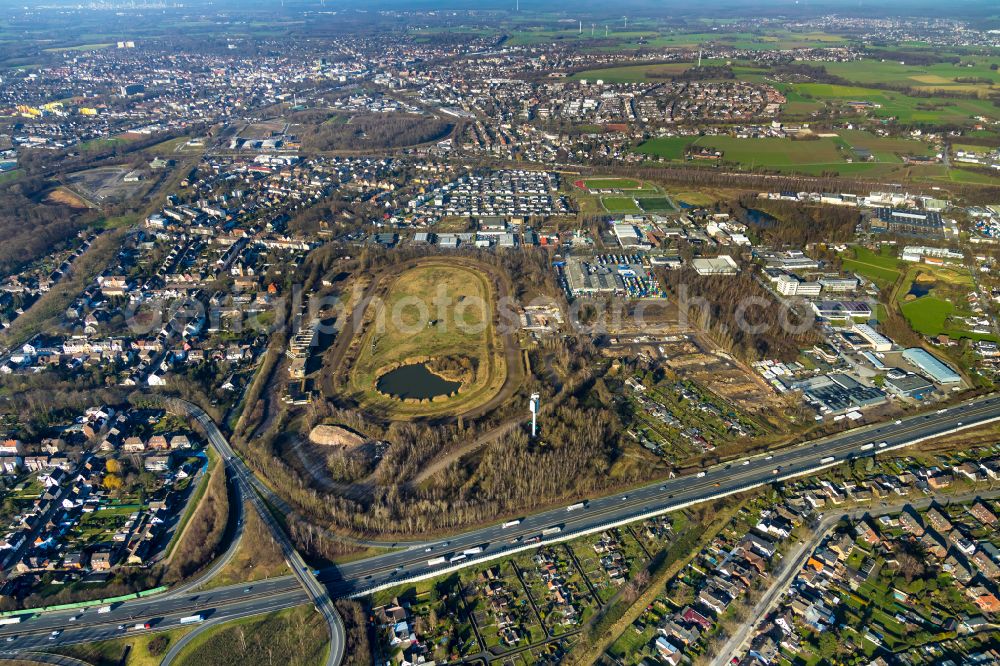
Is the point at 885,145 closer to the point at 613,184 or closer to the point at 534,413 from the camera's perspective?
the point at 613,184

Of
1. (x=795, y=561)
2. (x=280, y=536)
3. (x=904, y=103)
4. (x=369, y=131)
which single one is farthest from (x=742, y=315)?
(x=904, y=103)

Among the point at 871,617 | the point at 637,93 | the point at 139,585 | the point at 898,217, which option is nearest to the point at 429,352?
the point at 139,585

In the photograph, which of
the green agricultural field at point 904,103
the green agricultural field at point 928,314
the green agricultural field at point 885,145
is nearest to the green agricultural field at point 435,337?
the green agricultural field at point 928,314

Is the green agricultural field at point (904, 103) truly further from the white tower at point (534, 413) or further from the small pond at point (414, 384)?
the small pond at point (414, 384)

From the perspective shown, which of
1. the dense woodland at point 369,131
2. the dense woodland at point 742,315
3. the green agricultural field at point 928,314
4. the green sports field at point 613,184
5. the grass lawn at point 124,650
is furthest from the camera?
the dense woodland at point 369,131

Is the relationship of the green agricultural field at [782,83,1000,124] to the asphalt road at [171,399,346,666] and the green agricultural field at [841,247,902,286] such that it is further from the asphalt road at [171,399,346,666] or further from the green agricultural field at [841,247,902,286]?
the asphalt road at [171,399,346,666]
